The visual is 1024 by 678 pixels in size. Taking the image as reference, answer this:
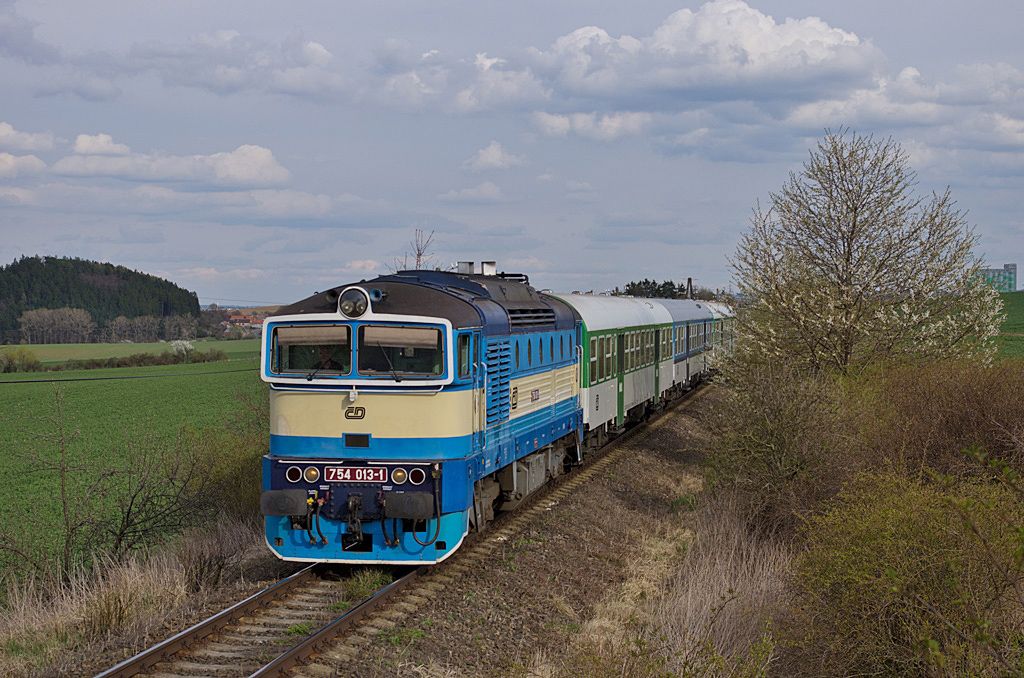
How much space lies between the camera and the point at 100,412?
47719 mm

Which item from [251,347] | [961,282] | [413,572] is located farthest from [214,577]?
[251,347]

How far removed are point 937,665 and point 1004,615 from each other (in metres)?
1.15

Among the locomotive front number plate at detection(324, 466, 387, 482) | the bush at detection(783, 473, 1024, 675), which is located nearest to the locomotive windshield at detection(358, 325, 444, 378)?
the locomotive front number plate at detection(324, 466, 387, 482)

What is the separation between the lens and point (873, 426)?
15.9 meters

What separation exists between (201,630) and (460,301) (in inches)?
182

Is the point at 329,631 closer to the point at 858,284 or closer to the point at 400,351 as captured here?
the point at 400,351

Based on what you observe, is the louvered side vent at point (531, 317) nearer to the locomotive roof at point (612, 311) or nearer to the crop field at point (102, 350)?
the locomotive roof at point (612, 311)

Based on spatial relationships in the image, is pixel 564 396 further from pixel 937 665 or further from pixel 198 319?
pixel 198 319

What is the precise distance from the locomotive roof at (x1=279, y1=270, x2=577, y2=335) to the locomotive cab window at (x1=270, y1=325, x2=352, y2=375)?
27 centimetres

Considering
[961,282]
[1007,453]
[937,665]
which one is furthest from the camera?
[961,282]

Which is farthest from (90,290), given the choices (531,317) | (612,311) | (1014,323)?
(531,317)

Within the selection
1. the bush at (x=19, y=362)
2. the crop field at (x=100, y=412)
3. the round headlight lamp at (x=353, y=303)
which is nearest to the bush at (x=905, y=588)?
the round headlight lamp at (x=353, y=303)

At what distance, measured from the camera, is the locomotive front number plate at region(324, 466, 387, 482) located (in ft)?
36.9

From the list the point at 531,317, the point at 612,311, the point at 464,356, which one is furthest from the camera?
the point at 612,311
